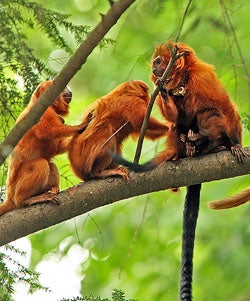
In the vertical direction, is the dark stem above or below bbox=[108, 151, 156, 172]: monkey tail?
above

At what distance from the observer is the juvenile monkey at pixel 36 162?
18.8 ft

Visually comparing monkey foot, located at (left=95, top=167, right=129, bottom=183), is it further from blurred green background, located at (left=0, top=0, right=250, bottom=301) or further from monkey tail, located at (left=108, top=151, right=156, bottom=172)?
blurred green background, located at (left=0, top=0, right=250, bottom=301)

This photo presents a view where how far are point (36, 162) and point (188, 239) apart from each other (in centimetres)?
131

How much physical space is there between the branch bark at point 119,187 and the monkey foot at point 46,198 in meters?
0.04

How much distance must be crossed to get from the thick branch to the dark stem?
7.59ft

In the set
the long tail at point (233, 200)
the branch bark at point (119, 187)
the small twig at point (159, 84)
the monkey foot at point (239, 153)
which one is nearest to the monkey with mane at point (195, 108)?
the long tail at point (233, 200)

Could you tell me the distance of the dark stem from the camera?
5.82m

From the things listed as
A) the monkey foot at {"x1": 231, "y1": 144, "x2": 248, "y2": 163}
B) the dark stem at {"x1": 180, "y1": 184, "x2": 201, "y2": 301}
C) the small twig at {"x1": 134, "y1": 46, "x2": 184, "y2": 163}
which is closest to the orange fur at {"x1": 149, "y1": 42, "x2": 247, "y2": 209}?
the dark stem at {"x1": 180, "y1": 184, "x2": 201, "y2": 301}

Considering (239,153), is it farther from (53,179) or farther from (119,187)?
(53,179)

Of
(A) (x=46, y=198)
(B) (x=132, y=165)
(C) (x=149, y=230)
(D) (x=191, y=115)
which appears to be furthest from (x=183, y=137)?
(C) (x=149, y=230)

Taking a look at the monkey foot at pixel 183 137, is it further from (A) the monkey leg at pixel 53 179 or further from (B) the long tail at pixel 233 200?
(A) the monkey leg at pixel 53 179

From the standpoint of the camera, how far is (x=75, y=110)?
9625 mm

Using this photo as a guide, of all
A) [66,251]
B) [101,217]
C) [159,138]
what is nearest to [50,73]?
[159,138]

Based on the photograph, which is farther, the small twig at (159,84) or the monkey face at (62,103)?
the monkey face at (62,103)
